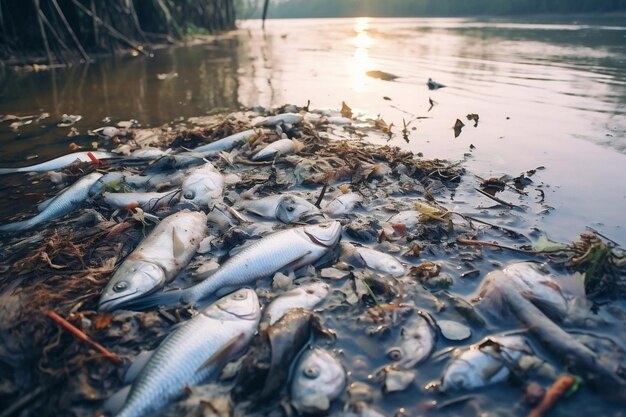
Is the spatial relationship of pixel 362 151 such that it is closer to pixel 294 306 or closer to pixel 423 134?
pixel 423 134

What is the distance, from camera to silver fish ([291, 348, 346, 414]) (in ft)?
6.59

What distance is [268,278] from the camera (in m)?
3.00

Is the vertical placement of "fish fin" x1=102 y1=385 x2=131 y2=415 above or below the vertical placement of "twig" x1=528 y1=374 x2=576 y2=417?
below

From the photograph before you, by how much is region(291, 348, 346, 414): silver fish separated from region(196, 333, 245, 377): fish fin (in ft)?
1.22

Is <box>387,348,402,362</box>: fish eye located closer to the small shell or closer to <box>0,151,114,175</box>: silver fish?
the small shell

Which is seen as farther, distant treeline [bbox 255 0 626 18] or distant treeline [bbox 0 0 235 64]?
distant treeline [bbox 255 0 626 18]

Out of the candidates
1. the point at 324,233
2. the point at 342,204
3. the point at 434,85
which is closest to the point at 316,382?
the point at 324,233

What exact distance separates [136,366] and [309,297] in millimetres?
1081

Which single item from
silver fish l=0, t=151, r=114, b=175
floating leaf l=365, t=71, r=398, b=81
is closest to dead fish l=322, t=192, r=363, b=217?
silver fish l=0, t=151, r=114, b=175

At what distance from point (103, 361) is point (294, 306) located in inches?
43.6

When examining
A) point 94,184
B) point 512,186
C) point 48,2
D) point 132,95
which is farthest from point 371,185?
point 48,2

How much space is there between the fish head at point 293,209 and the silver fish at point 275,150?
1.46 m

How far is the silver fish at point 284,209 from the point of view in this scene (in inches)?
149

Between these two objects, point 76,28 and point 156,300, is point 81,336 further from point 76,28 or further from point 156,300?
point 76,28
